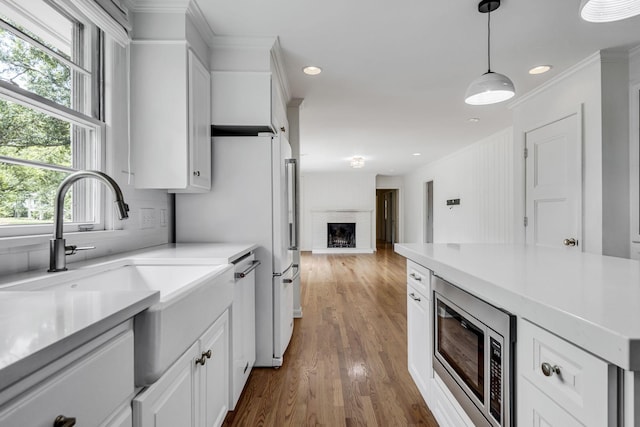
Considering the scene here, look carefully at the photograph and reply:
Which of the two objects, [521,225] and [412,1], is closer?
[412,1]

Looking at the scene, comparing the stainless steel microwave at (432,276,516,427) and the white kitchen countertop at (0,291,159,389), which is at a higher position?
the white kitchen countertop at (0,291,159,389)

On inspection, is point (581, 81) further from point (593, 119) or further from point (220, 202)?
point (220, 202)

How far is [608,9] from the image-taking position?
1.32 meters

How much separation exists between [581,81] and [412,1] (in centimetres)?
195

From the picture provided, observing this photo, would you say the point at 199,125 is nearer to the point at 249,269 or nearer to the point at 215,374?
the point at 249,269

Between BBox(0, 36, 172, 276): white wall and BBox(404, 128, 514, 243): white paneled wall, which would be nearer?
BBox(0, 36, 172, 276): white wall

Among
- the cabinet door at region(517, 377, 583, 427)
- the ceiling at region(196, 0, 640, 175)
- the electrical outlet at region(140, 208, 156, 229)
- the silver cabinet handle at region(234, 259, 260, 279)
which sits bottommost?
the cabinet door at region(517, 377, 583, 427)

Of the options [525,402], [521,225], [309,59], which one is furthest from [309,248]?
[525,402]

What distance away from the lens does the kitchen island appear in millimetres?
621

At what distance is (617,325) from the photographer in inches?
24.5

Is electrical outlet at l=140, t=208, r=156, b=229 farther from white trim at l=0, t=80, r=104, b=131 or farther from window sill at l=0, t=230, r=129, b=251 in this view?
white trim at l=0, t=80, r=104, b=131

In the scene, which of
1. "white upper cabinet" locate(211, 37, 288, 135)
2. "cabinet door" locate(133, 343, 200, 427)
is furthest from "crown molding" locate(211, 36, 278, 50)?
"cabinet door" locate(133, 343, 200, 427)

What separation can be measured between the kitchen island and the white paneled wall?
15.1 feet

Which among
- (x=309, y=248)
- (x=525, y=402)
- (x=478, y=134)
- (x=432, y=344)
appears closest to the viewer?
(x=525, y=402)
